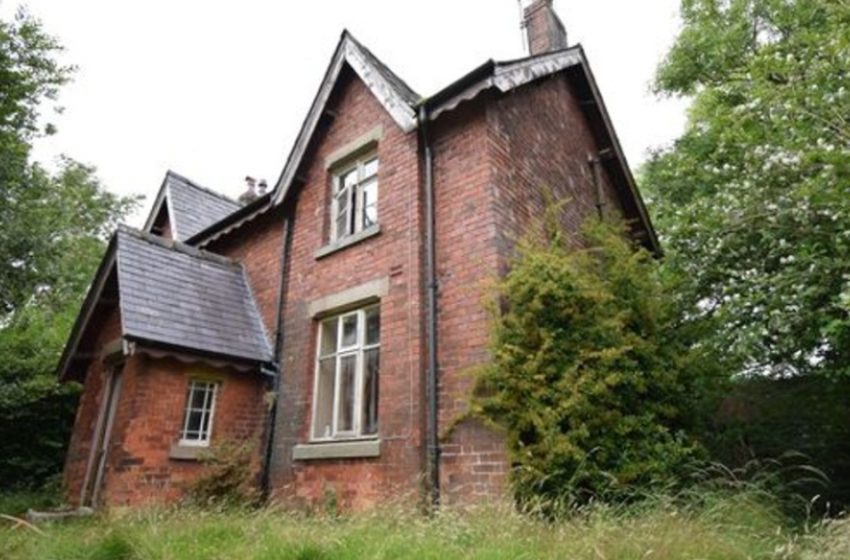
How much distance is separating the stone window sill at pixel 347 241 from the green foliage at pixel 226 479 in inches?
138

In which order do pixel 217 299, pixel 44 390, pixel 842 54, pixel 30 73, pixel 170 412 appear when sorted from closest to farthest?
1. pixel 842 54
2. pixel 170 412
3. pixel 217 299
4. pixel 30 73
5. pixel 44 390

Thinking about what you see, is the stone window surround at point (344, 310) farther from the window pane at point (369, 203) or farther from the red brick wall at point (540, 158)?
the red brick wall at point (540, 158)

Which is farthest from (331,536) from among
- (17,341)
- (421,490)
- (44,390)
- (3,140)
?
(17,341)

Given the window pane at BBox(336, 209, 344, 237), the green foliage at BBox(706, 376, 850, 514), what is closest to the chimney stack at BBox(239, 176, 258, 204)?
the window pane at BBox(336, 209, 344, 237)

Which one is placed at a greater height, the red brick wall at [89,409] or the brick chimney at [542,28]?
the brick chimney at [542,28]

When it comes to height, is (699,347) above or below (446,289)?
below

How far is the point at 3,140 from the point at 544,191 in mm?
10930

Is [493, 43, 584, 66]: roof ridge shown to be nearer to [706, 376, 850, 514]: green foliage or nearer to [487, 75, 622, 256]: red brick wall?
[487, 75, 622, 256]: red brick wall

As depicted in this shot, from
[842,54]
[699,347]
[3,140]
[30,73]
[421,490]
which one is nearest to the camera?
[421,490]

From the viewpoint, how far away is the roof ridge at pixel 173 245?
10.5 metres

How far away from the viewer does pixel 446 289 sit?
26.7 ft

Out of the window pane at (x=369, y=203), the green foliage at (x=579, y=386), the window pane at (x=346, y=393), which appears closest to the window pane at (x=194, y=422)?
the window pane at (x=346, y=393)

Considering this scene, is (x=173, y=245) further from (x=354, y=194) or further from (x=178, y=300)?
(x=354, y=194)

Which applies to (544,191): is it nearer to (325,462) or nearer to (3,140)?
(325,462)
